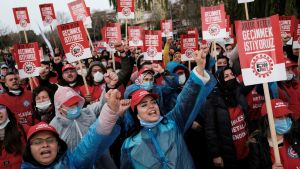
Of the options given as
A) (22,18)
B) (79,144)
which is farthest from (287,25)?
(22,18)

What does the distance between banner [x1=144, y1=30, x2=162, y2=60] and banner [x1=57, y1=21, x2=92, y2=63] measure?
6.13 ft

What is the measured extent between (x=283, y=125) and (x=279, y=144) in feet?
0.57

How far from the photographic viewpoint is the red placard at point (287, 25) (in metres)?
6.00

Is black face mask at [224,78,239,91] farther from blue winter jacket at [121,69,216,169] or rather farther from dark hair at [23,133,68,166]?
dark hair at [23,133,68,166]

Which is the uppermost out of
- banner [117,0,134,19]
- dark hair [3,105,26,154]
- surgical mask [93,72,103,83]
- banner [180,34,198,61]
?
banner [117,0,134,19]

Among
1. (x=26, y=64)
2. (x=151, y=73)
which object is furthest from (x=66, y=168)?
(x=26, y=64)

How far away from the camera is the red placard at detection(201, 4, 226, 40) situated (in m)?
6.04

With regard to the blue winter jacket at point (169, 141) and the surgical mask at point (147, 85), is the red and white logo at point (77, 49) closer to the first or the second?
the surgical mask at point (147, 85)

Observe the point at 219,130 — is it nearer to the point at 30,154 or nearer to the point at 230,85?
the point at 230,85

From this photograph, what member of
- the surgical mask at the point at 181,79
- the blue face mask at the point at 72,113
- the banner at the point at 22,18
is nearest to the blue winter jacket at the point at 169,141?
the blue face mask at the point at 72,113

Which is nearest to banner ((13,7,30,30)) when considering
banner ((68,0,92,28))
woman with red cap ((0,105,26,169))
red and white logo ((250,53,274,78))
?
banner ((68,0,92,28))

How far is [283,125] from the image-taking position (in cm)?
290

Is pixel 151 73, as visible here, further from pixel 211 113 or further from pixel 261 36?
pixel 261 36

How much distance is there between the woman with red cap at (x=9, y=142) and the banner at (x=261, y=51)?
7.60ft
